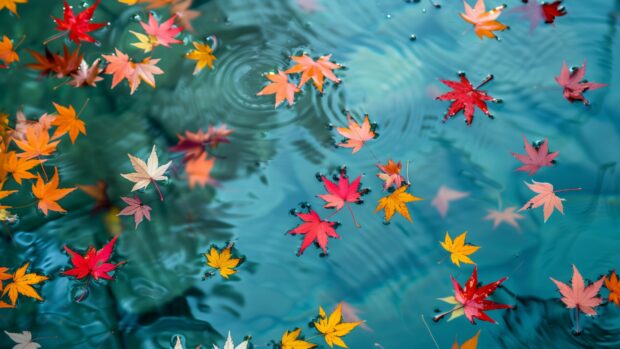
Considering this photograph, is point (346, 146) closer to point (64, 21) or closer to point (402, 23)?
point (402, 23)

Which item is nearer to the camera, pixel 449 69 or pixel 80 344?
pixel 80 344

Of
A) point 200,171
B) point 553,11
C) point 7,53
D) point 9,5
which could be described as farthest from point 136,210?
point 553,11

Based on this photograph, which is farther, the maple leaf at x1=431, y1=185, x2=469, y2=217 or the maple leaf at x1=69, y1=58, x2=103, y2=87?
the maple leaf at x1=69, y1=58, x2=103, y2=87

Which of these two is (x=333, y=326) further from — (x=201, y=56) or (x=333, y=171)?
(x=201, y=56)

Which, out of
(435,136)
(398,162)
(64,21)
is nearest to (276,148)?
(398,162)

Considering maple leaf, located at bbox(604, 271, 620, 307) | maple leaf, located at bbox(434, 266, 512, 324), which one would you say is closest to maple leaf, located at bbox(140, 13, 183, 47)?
maple leaf, located at bbox(434, 266, 512, 324)

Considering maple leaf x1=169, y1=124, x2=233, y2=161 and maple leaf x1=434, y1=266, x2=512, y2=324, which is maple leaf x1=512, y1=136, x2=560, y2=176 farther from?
maple leaf x1=169, y1=124, x2=233, y2=161
